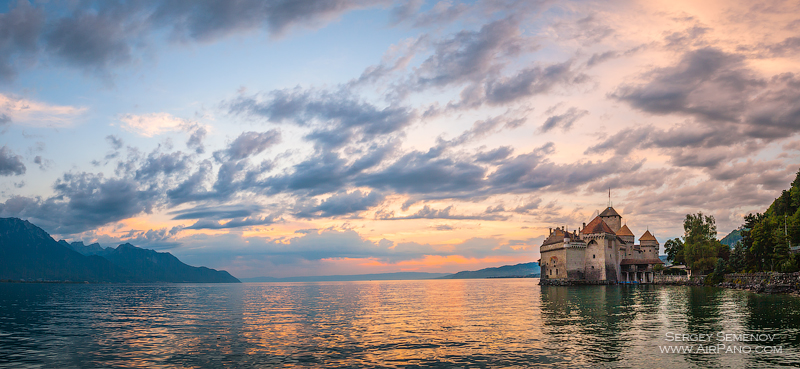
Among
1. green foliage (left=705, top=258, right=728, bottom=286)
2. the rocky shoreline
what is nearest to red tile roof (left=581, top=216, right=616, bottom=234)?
the rocky shoreline

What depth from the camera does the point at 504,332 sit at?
35.7m

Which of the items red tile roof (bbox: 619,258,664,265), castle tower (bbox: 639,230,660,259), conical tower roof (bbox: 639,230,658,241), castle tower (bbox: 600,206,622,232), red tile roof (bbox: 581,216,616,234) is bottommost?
red tile roof (bbox: 619,258,664,265)

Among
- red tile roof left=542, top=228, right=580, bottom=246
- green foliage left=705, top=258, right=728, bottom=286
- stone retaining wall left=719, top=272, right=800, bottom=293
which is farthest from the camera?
red tile roof left=542, top=228, right=580, bottom=246

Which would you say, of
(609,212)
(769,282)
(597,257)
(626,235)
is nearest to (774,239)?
(769,282)

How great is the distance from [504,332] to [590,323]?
9.34m

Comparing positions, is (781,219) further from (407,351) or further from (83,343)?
(83,343)

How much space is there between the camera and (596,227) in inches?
5162

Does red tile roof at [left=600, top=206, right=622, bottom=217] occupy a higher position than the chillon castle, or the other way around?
red tile roof at [left=600, top=206, right=622, bottom=217]

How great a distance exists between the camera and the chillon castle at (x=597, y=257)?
128137mm

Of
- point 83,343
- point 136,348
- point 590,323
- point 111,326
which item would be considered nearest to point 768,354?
point 590,323

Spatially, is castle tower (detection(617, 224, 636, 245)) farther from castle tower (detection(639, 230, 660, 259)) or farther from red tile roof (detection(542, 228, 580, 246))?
red tile roof (detection(542, 228, 580, 246))

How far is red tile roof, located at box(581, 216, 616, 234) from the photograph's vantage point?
5109 inches

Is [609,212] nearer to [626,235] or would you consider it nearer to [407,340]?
[626,235]

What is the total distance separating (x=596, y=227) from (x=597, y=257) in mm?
8576
